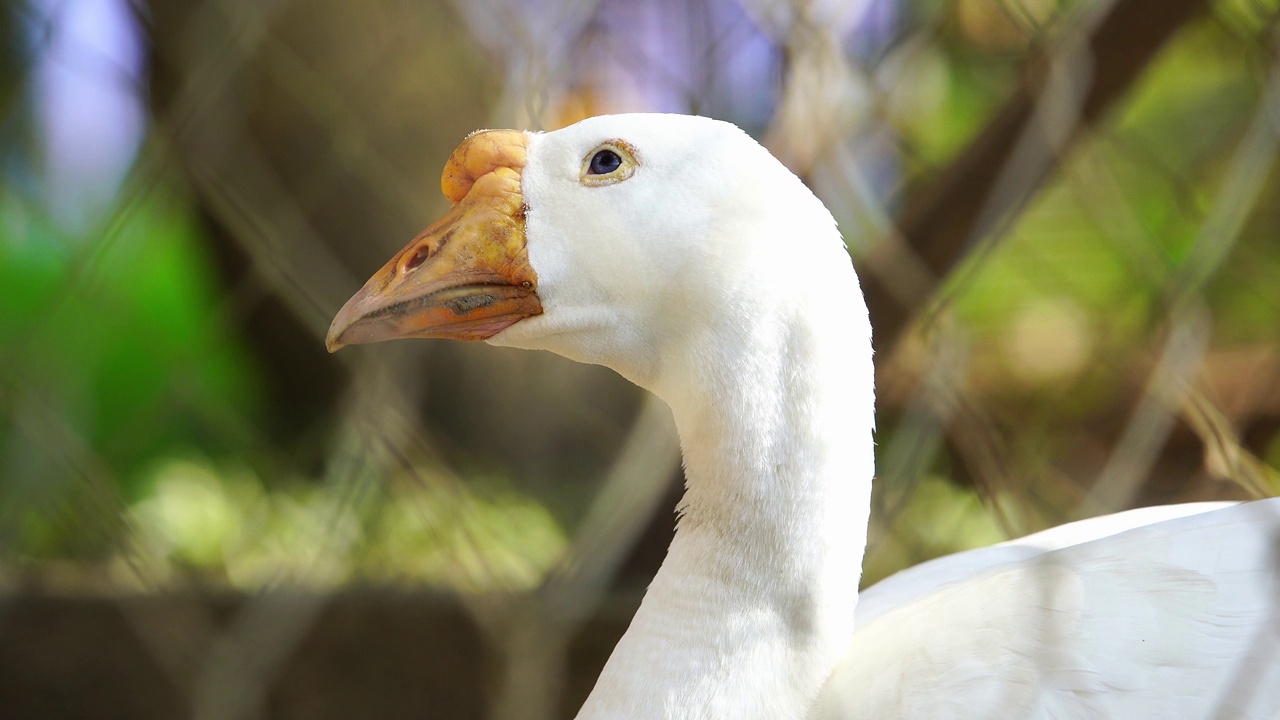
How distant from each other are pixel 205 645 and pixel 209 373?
3.08ft

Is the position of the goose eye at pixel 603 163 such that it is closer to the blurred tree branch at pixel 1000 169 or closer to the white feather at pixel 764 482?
the white feather at pixel 764 482

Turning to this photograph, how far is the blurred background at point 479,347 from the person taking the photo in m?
1.23

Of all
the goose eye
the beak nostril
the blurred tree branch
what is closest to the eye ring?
the goose eye

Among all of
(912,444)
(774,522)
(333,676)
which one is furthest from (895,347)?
(333,676)

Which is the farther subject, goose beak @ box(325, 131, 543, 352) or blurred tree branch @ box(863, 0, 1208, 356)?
blurred tree branch @ box(863, 0, 1208, 356)

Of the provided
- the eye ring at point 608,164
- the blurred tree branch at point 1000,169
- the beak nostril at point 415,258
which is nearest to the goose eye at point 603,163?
the eye ring at point 608,164

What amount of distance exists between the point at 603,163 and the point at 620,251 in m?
0.07

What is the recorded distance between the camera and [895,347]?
4.44 feet

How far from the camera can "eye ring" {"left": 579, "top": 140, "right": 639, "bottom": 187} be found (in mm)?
799

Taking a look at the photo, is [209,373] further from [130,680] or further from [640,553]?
[640,553]

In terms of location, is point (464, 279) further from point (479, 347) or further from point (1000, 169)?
point (479, 347)

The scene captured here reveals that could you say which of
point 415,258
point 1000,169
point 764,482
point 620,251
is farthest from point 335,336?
point 1000,169

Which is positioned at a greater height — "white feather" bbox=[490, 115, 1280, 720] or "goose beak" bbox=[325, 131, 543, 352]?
"goose beak" bbox=[325, 131, 543, 352]

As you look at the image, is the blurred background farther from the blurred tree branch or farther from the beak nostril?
the beak nostril
